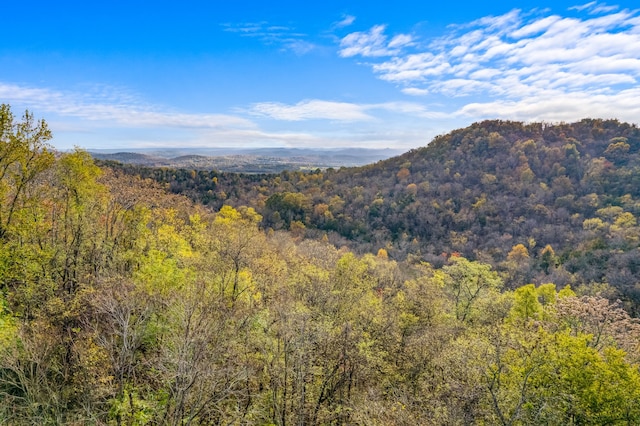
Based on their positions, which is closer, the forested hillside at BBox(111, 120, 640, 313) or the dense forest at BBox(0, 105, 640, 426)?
the dense forest at BBox(0, 105, 640, 426)

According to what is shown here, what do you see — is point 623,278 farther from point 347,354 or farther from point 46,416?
point 46,416

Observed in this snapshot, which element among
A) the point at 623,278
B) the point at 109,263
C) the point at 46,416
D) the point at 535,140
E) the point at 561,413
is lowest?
the point at 623,278

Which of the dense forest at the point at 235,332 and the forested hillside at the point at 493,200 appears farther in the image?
the forested hillside at the point at 493,200

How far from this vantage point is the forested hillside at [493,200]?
237ft

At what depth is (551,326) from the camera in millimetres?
19625

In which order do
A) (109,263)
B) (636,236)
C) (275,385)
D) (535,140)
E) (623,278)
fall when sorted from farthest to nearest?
(535,140), (636,236), (623,278), (109,263), (275,385)

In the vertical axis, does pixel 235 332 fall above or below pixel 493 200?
below

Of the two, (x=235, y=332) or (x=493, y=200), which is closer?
(x=235, y=332)

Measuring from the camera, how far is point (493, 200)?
355 ft

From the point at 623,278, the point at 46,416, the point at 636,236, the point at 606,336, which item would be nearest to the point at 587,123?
the point at 636,236

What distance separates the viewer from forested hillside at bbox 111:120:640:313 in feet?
237

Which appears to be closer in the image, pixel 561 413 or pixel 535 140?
pixel 561 413

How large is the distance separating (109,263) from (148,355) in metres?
7.18

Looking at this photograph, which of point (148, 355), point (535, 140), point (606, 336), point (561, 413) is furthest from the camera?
point (535, 140)
